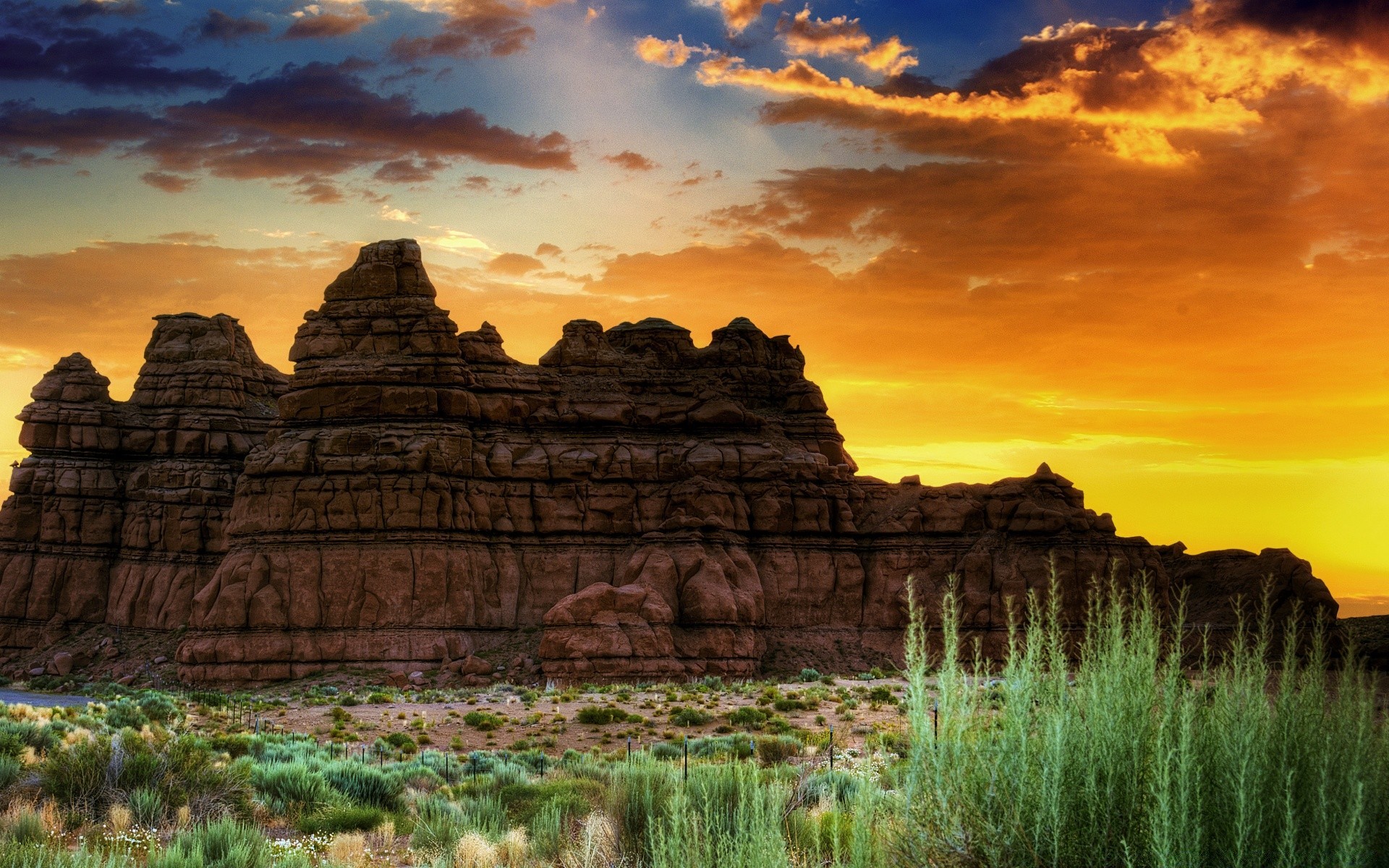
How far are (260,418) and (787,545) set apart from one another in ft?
112

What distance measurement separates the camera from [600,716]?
44.4 meters

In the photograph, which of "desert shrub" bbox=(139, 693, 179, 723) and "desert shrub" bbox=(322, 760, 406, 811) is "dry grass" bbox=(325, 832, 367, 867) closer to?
"desert shrub" bbox=(322, 760, 406, 811)

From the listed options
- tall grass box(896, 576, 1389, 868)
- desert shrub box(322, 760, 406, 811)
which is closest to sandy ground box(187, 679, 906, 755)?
desert shrub box(322, 760, 406, 811)

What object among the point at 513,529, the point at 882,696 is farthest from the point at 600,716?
the point at 513,529

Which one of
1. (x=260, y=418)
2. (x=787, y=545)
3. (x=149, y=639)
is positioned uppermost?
(x=260, y=418)

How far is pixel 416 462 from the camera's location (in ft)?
226

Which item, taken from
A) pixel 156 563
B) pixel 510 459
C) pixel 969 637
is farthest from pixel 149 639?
pixel 969 637

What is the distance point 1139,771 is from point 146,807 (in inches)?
595

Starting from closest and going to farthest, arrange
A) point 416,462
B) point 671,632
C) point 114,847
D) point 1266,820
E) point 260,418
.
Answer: point 1266,820 < point 114,847 < point 671,632 < point 416,462 < point 260,418

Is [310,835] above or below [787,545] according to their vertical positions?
below

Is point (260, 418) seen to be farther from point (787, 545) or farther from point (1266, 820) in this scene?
point (1266, 820)

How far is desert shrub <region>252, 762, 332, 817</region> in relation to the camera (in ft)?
72.9

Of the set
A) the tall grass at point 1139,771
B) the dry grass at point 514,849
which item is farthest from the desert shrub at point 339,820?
the tall grass at point 1139,771

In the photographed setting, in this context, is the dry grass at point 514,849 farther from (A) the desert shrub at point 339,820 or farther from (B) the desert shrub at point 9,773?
(B) the desert shrub at point 9,773
